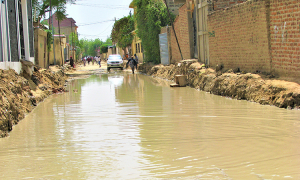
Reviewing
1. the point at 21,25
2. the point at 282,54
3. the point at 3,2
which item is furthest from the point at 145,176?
the point at 21,25

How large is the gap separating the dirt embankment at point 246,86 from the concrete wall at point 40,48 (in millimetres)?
8517

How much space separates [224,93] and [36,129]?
686 cm

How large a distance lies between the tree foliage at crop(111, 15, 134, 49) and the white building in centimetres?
2998

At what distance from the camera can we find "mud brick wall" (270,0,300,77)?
938cm

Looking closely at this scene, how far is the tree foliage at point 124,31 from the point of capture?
155 feet

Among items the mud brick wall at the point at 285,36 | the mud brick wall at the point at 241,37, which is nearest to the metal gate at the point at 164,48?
the mud brick wall at the point at 241,37

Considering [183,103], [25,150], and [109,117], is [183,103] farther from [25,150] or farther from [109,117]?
[25,150]

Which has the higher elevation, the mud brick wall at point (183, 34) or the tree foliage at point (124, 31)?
the tree foliage at point (124, 31)

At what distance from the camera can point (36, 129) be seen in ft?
24.9

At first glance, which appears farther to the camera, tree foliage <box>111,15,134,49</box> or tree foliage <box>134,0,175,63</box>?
tree foliage <box>111,15,134,49</box>

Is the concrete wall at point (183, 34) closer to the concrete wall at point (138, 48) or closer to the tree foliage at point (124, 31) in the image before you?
the concrete wall at point (138, 48)

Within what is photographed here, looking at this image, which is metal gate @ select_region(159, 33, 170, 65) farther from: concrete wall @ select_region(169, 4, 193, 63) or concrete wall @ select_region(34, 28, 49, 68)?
concrete wall @ select_region(34, 28, 49, 68)

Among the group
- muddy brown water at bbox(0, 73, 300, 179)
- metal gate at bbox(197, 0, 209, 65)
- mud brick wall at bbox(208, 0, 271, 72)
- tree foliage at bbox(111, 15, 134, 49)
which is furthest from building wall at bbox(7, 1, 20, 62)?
tree foliage at bbox(111, 15, 134, 49)

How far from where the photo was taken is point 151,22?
27797 millimetres
